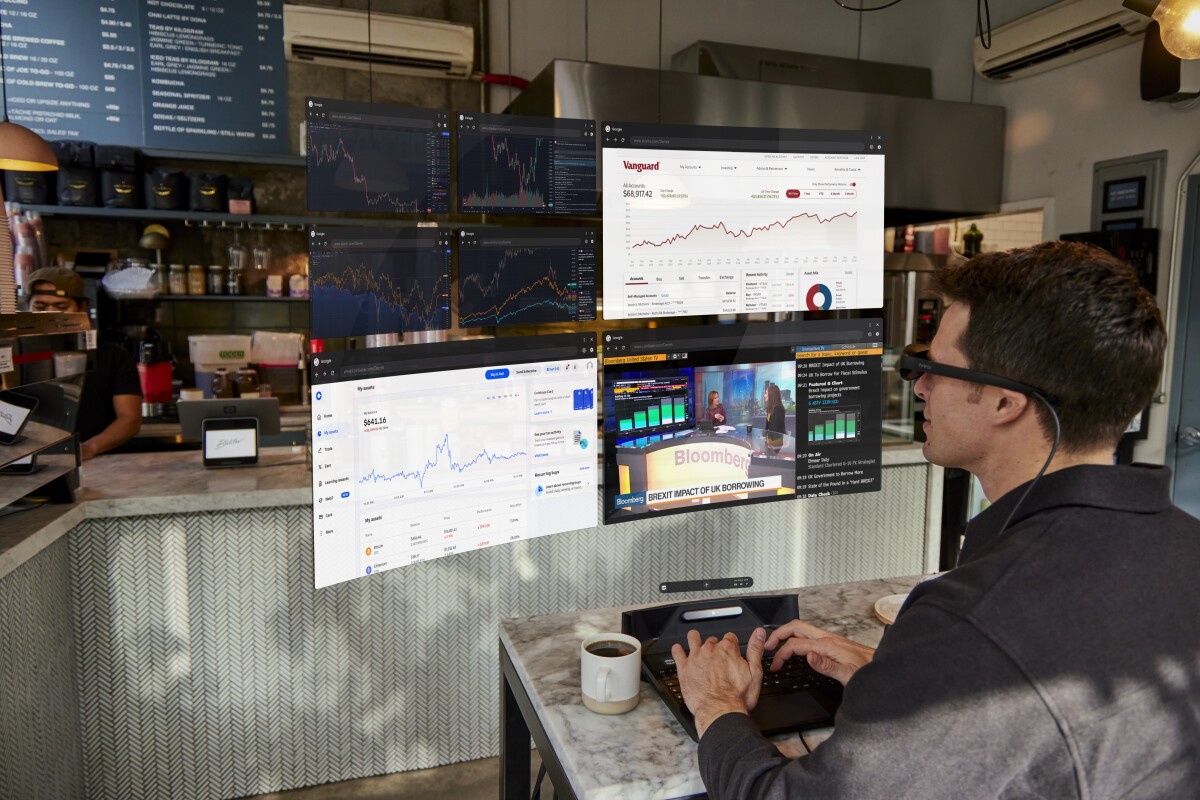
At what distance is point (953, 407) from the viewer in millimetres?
1171

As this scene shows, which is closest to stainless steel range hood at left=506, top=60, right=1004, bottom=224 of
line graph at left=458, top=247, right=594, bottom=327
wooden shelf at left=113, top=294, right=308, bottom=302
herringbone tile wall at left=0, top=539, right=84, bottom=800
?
wooden shelf at left=113, top=294, right=308, bottom=302

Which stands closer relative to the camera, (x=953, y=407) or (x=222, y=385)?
(x=953, y=407)

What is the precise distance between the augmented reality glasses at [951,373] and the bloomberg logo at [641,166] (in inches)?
25.8

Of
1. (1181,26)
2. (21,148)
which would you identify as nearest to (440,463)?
(1181,26)

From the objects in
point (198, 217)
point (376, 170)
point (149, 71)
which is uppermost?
point (149, 71)

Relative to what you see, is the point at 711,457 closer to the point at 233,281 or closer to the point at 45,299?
the point at 45,299

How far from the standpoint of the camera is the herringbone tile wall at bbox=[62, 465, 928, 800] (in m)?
2.32

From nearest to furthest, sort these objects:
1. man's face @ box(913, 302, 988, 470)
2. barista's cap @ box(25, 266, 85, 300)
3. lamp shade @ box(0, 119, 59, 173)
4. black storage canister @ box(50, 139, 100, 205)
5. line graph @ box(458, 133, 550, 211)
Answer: man's face @ box(913, 302, 988, 470), line graph @ box(458, 133, 550, 211), lamp shade @ box(0, 119, 59, 173), barista's cap @ box(25, 266, 85, 300), black storage canister @ box(50, 139, 100, 205)

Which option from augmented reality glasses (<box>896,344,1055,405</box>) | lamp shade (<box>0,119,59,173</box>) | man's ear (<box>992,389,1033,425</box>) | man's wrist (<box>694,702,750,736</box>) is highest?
lamp shade (<box>0,119,59,173</box>)

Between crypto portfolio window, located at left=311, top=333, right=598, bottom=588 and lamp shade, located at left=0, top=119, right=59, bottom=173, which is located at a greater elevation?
lamp shade, located at left=0, top=119, right=59, bottom=173

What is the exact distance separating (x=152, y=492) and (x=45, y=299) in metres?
1.72

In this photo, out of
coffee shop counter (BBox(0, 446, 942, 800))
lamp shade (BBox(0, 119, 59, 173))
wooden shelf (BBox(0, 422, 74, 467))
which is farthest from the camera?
lamp shade (BBox(0, 119, 59, 173))

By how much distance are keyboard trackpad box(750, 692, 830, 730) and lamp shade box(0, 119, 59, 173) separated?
10.6ft

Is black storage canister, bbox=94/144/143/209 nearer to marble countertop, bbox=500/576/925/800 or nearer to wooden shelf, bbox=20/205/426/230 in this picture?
wooden shelf, bbox=20/205/426/230
